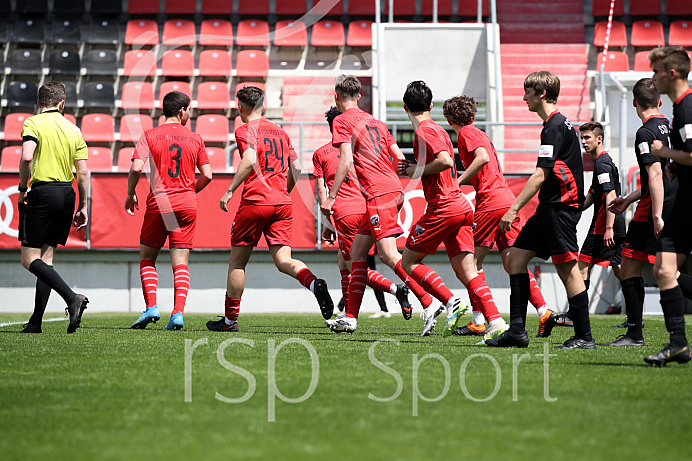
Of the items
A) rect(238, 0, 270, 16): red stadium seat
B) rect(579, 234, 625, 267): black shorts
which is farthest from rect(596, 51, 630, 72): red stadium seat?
rect(579, 234, 625, 267): black shorts

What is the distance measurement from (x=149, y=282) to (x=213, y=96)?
10107 millimetres

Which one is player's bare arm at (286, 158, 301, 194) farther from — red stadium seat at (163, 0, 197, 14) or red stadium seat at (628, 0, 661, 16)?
red stadium seat at (628, 0, 661, 16)

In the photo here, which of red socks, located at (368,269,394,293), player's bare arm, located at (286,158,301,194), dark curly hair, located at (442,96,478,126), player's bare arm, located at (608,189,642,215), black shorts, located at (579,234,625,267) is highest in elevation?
dark curly hair, located at (442,96,478,126)

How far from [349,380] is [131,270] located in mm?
9690

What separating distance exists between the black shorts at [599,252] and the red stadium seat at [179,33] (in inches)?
493

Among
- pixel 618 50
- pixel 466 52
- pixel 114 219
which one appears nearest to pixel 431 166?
pixel 114 219

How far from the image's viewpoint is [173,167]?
802cm

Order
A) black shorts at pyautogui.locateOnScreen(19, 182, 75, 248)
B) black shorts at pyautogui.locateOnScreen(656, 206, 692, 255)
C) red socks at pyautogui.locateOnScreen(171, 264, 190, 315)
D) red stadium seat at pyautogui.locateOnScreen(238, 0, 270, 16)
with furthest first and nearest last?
red stadium seat at pyautogui.locateOnScreen(238, 0, 270, 16) < red socks at pyautogui.locateOnScreen(171, 264, 190, 315) < black shorts at pyautogui.locateOnScreen(19, 182, 75, 248) < black shorts at pyautogui.locateOnScreen(656, 206, 692, 255)

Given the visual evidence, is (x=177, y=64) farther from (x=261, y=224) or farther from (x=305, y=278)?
(x=305, y=278)

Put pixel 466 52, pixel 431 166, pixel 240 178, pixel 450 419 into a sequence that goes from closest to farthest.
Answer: pixel 450 419 → pixel 431 166 → pixel 240 178 → pixel 466 52

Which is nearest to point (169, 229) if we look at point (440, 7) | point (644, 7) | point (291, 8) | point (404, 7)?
point (291, 8)

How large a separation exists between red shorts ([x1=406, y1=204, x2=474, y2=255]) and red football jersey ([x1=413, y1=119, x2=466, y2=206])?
119mm

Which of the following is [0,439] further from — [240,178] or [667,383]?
[240,178]

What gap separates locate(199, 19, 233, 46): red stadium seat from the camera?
61.4ft
